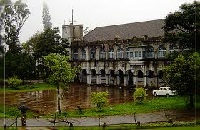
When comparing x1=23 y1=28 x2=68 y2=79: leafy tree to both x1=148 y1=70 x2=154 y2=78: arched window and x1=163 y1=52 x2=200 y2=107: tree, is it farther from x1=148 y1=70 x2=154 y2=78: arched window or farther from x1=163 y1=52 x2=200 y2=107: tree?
x1=163 y1=52 x2=200 y2=107: tree

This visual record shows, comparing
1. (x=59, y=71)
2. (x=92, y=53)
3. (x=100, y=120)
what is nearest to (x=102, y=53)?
(x=92, y=53)

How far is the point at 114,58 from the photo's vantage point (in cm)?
4916

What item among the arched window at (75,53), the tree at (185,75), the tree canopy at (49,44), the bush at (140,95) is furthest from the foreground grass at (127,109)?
the arched window at (75,53)

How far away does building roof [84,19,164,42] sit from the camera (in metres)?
46.4

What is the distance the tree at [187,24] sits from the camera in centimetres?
3280

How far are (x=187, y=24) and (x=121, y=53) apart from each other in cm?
1509

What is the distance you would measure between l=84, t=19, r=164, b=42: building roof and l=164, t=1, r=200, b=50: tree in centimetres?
920

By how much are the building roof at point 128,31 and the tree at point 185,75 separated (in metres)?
17.3

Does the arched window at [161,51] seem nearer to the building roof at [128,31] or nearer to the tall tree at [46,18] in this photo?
the building roof at [128,31]

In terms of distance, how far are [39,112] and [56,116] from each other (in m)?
3.30

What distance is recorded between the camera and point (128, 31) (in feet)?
166

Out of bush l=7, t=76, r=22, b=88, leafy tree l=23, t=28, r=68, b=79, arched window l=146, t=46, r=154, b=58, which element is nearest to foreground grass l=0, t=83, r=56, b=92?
bush l=7, t=76, r=22, b=88

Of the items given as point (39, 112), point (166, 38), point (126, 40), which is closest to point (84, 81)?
point (126, 40)

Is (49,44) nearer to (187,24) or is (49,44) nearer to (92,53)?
(92,53)
